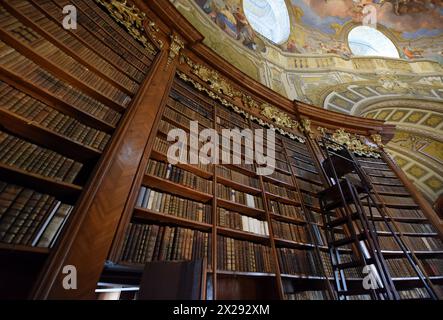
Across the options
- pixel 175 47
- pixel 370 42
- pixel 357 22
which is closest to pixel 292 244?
pixel 175 47

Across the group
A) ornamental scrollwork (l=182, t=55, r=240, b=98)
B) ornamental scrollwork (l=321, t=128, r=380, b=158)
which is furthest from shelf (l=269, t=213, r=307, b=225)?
ornamental scrollwork (l=321, t=128, r=380, b=158)

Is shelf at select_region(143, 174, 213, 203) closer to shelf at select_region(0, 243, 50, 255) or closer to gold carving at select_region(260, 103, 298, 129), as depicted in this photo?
shelf at select_region(0, 243, 50, 255)

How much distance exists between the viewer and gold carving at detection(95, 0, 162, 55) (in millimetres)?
2639

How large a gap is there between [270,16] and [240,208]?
8.80 meters

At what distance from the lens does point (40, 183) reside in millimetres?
1279

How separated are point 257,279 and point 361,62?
8.82 metres

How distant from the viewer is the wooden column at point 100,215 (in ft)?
3.56

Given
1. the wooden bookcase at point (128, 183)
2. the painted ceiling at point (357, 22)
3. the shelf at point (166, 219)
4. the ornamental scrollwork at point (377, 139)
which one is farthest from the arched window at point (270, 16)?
Result: the shelf at point (166, 219)

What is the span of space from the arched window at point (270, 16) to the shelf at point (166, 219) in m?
7.84

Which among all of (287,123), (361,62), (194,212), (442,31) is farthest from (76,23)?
(442,31)

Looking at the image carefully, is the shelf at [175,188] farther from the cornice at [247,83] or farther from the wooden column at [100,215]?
the cornice at [247,83]

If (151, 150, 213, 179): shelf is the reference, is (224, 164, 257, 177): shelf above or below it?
above
